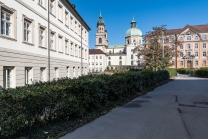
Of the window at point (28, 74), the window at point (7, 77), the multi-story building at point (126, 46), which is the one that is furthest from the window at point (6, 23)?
the multi-story building at point (126, 46)

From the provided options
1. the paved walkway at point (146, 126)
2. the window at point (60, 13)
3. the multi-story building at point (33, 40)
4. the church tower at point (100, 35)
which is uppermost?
the church tower at point (100, 35)

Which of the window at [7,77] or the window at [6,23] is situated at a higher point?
the window at [6,23]

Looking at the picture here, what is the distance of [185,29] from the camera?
75.8 meters

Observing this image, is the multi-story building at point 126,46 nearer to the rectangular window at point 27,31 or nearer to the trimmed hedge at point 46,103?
the rectangular window at point 27,31

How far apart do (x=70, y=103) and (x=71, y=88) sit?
0.54 metres

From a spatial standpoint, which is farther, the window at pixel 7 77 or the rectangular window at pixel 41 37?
the rectangular window at pixel 41 37

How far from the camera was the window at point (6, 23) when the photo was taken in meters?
10.1

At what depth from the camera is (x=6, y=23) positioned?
34.6 ft

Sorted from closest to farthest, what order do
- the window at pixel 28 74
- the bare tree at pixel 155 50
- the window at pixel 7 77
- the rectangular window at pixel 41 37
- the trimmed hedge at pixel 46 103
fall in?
the trimmed hedge at pixel 46 103 → the window at pixel 7 77 → the window at pixel 28 74 → the rectangular window at pixel 41 37 → the bare tree at pixel 155 50

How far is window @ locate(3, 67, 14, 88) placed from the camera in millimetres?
10444

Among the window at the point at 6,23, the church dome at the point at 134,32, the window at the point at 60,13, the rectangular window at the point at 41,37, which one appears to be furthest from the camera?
the church dome at the point at 134,32

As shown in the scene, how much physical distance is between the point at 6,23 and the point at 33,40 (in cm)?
297

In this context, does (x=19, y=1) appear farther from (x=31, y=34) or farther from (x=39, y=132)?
(x=39, y=132)

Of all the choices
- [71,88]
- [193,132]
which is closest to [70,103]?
[71,88]
